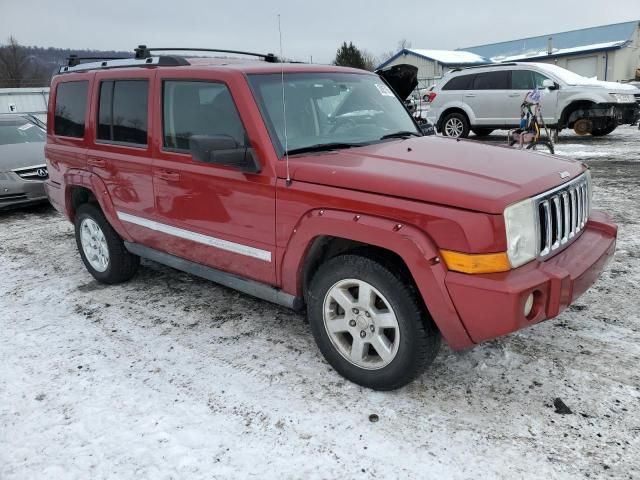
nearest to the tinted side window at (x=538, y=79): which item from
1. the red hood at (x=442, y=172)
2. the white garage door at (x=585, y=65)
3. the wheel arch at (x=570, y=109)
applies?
the wheel arch at (x=570, y=109)

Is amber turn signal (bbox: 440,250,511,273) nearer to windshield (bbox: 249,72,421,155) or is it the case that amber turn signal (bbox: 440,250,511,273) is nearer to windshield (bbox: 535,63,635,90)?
windshield (bbox: 249,72,421,155)

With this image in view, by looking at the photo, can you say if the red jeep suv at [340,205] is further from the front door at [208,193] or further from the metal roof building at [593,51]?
the metal roof building at [593,51]

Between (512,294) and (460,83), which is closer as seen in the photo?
(512,294)

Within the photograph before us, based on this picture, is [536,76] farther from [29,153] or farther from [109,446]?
[109,446]

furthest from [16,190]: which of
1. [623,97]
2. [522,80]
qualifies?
[623,97]

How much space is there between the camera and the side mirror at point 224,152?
2967 millimetres

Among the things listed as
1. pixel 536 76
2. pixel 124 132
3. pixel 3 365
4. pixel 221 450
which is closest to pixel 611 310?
pixel 221 450

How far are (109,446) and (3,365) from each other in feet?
4.32

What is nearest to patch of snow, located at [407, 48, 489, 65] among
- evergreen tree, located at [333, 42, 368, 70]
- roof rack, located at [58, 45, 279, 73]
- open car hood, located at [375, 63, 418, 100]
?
evergreen tree, located at [333, 42, 368, 70]

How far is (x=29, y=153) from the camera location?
26.3ft

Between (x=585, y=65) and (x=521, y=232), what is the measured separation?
1594 inches

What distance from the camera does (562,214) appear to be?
9.24 feet

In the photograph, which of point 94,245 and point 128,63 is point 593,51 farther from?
point 94,245

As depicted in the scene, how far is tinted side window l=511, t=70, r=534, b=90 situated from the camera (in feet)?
42.3
